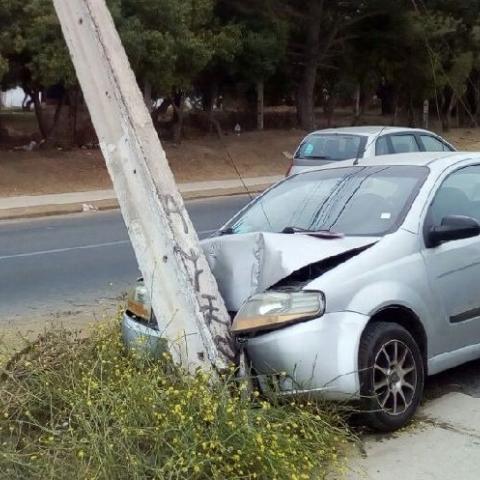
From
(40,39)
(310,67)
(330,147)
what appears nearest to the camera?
(330,147)

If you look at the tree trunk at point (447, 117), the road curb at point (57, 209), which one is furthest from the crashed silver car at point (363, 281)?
the tree trunk at point (447, 117)

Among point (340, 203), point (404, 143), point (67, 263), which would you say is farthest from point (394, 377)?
point (404, 143)

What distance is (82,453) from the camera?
360 cm

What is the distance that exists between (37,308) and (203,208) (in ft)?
32.3

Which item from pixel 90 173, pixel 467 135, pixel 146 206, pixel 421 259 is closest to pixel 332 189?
pixel 421 259

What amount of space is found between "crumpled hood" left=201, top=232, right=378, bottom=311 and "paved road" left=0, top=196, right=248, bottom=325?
131 inches

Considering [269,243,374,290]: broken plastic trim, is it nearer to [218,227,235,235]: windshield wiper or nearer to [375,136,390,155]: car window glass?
[218,227,235,235]: windshield wiper

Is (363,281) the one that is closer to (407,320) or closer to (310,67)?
(407,320)

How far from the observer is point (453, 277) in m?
5.29

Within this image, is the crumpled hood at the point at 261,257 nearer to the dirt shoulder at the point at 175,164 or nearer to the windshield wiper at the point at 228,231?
the windshield wiper at the point at 228,231

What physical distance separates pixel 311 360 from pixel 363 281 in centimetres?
60

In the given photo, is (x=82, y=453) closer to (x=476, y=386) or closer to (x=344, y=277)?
(x=344, y=277)

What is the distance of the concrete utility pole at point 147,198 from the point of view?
4.52 m

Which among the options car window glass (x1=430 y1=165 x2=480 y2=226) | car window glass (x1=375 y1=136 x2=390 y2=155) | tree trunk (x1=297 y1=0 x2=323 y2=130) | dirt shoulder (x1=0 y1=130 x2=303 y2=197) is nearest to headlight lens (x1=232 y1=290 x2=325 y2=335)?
car window glass (x1=430 y1=165 x2=480 y2=226)
